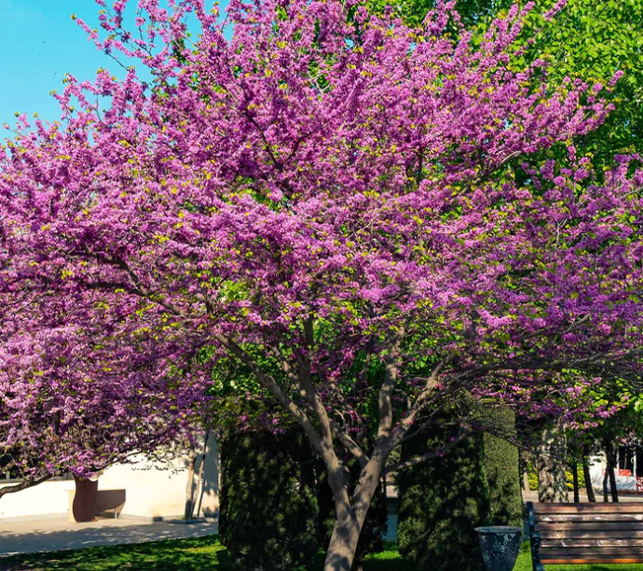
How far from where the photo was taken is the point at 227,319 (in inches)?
358

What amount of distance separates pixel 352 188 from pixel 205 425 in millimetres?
4946

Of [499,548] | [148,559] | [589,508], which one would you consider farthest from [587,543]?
[148,559]

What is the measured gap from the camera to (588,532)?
32.9 ft

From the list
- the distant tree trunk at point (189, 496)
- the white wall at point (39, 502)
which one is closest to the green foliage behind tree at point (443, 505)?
the distant tree trunk at point (189, 496)

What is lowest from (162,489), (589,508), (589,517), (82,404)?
(589,517)

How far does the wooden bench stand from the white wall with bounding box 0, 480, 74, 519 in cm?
1727

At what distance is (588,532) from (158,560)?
8789 millimetres

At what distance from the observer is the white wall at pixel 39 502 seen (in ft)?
73.6

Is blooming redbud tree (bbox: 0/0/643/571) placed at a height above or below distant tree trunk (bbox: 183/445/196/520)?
above

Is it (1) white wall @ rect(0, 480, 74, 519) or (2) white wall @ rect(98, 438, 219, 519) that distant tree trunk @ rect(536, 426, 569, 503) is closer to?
(2) white wall @ rect(98, 438, 219, 519)

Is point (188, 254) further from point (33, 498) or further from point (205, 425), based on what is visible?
point (33, 498)

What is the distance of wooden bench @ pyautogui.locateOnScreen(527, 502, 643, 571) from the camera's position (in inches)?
389

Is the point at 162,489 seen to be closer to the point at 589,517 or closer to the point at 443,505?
the point at 443,505

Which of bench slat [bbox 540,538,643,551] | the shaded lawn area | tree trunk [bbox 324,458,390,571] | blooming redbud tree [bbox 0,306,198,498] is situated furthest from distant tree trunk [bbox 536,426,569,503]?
blooming redbud tree [bbox 0,306,198,498]
